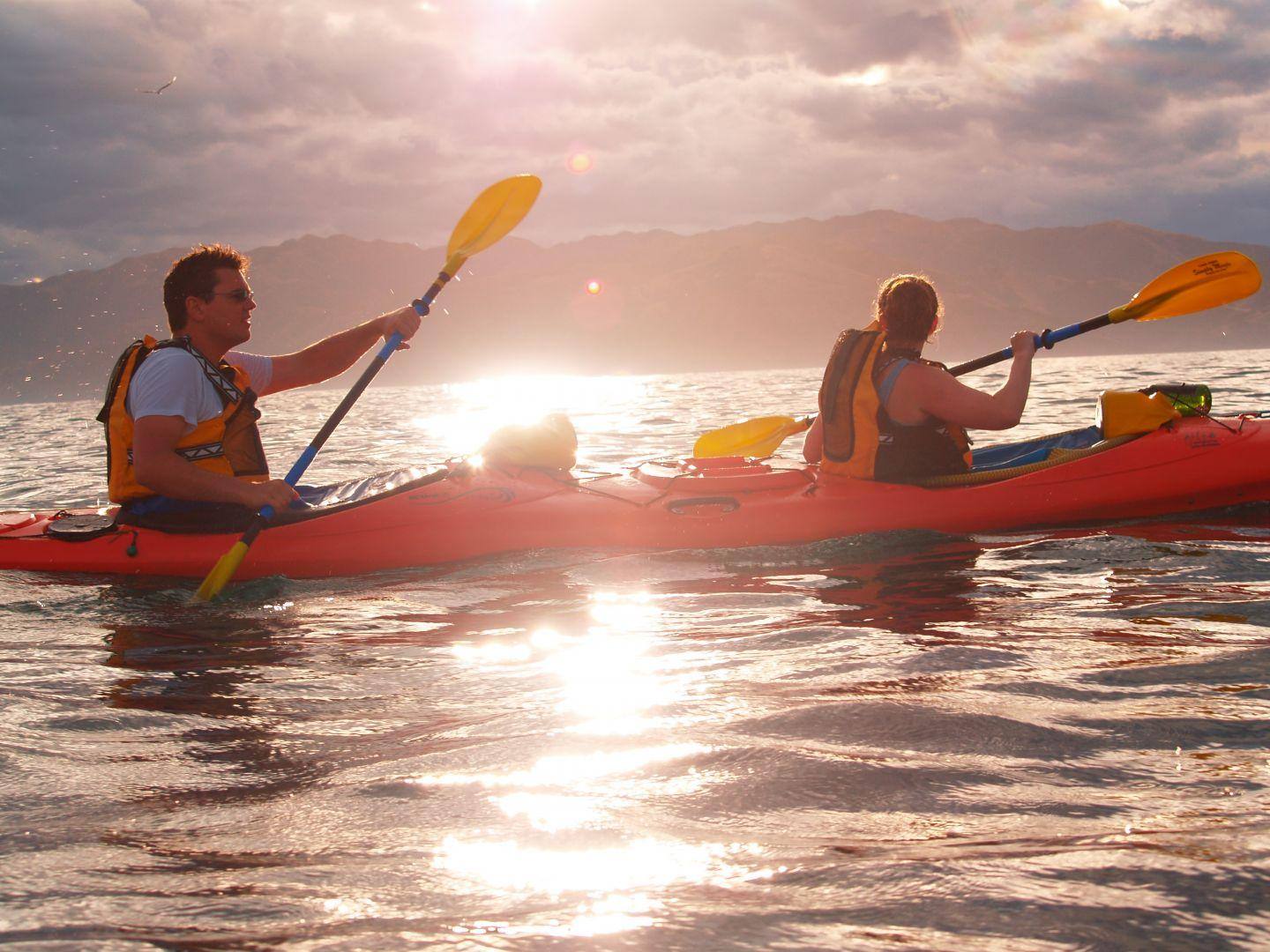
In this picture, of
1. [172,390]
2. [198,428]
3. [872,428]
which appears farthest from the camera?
[872,428]

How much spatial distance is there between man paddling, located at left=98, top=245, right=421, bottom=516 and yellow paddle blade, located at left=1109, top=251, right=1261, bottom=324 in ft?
14.6

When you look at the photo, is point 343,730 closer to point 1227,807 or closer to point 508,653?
point 508,653

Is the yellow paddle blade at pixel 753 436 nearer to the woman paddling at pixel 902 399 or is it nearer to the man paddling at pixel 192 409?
the woman paddling at pixel 902 399

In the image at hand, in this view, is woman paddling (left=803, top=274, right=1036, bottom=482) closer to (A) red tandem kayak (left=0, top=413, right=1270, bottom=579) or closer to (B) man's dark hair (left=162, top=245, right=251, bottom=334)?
(A) red tandem kayak (left=0, top=413, right=1270, bottom=579)

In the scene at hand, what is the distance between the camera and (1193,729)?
2172mm

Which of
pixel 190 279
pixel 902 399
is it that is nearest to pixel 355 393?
pixel 190 279

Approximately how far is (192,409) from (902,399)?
118 inches

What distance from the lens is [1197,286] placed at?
581 cm

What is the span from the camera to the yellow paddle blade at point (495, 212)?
6.14 meters

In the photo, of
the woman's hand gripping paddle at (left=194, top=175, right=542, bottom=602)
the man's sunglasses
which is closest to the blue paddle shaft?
the woman's hand gripping paddle at (left=194, top=175, right=542, bottom=602)

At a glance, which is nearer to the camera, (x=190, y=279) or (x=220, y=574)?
(x=220, y=574)

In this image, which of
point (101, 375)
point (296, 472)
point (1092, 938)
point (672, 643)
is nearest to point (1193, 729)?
point (1092, 938)

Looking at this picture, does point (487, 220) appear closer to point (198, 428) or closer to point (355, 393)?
point (355, 393)

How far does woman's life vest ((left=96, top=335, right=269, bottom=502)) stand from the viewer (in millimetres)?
4434
